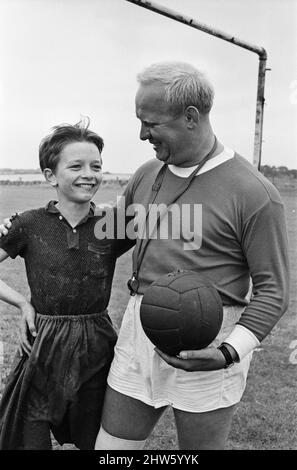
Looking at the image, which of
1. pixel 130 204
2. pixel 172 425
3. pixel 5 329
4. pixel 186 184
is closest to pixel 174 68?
pixel 186 184

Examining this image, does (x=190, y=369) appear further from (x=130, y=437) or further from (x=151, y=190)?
(x=151, y=190)

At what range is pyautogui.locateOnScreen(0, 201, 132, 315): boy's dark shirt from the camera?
9.31ft

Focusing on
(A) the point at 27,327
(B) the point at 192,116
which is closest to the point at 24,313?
(A) the point at 27,327

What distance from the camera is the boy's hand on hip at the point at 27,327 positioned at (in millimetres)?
2830

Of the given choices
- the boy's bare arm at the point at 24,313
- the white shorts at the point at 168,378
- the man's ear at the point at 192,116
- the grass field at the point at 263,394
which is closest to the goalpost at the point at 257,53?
the grass field at the point at 263,394

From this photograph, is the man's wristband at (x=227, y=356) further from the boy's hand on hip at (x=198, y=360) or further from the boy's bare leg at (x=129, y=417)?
the boy's bare leg at (x=129, y=417)

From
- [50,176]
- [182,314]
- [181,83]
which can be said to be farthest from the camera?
[50,176]

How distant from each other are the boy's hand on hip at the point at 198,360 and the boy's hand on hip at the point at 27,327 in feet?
2.35

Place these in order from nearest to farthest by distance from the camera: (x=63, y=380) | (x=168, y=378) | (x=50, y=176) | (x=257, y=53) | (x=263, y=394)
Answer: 1. (x=168, y=378)
2. (x=63, y=380)
3. (x=50, y=176)
4. (x=263, y=394)
5. (x=257, y=53)

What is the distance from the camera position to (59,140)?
9.57ft

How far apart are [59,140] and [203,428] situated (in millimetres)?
1381

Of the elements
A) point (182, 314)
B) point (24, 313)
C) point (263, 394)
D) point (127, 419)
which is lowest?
point (263, 394)

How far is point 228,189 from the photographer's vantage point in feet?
8.10

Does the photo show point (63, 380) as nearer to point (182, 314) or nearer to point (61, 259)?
point (61, 259)
